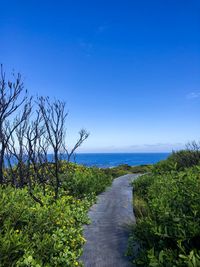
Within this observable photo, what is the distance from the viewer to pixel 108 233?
9.80 meters

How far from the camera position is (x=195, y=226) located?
5.67 meters

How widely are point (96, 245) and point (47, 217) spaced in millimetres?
1792

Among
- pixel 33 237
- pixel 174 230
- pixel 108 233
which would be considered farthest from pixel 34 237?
pixel 108 233

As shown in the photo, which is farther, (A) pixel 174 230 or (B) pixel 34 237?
(B) pixel 34 237

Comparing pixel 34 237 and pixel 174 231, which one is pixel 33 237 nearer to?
pixel 34 237

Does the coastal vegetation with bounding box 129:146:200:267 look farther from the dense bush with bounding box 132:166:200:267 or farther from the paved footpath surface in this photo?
the paved footpath surface

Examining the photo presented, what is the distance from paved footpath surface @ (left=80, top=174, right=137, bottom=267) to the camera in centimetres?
755

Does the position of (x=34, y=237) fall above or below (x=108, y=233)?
above

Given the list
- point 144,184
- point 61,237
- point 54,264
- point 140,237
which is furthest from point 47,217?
point 144,184

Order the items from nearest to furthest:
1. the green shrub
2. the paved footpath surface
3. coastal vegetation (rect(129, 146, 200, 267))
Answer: coastal vegetation (rect(129, 146, 200, 267)) < the green shrub < the paved footpath surface

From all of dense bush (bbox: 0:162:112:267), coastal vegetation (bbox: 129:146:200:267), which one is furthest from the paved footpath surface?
coastal vegetation (bbox: 129:146:200:267)

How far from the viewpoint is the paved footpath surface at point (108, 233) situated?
297 inches

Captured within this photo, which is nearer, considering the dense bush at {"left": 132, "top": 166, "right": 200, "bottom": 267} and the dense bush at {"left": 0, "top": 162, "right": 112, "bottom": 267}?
the dense bush at {"left": 132, "top": 166, "right": 200, "bottom": 267}

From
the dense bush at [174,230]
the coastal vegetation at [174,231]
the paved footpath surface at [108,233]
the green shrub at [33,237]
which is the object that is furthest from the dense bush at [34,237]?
the dense bush at [174,230]
